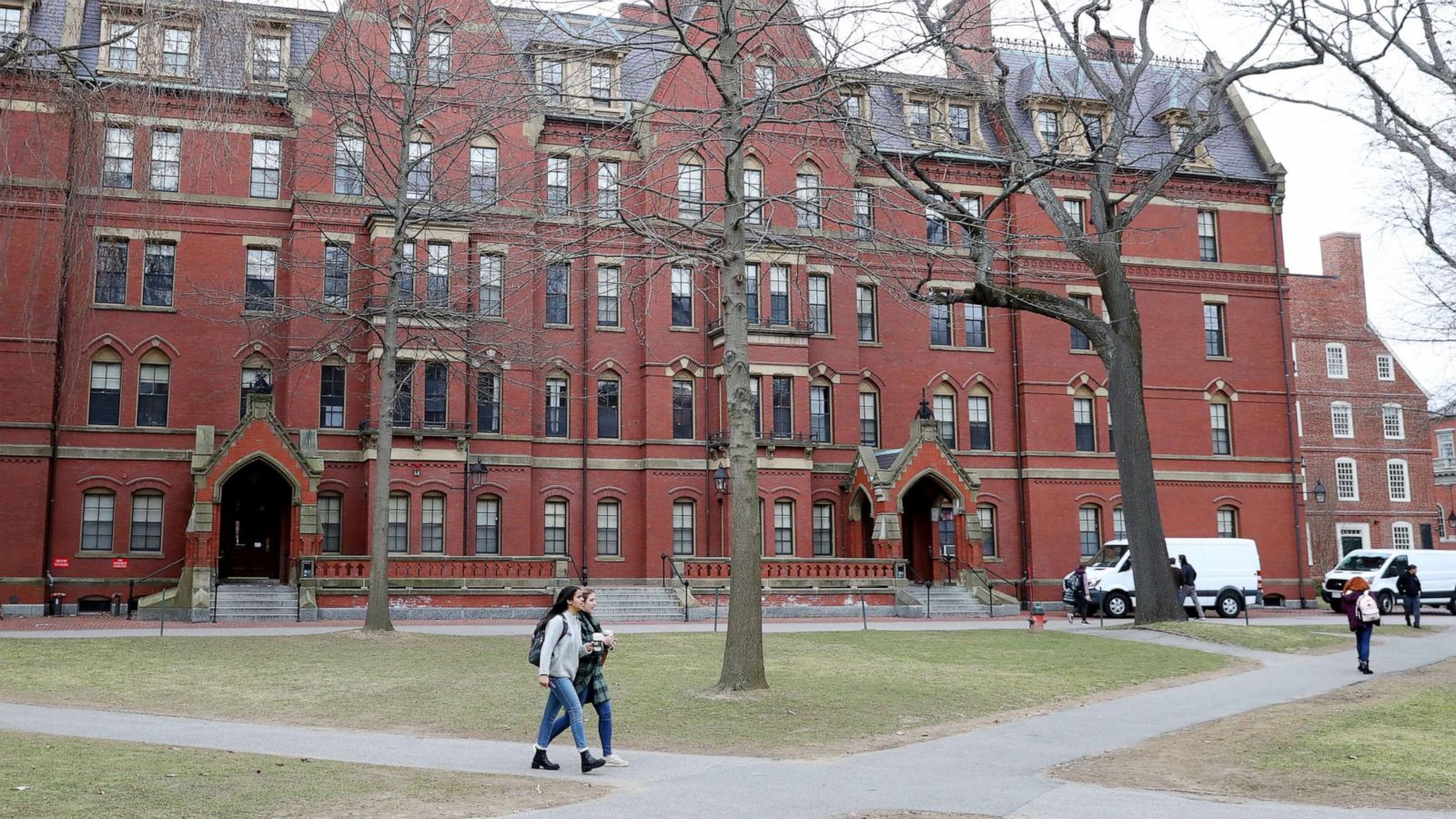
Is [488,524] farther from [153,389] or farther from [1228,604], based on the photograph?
[1228,604]

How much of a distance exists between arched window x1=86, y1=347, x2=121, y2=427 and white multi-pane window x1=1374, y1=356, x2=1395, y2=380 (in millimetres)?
53852

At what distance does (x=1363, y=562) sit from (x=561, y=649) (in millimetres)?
36777

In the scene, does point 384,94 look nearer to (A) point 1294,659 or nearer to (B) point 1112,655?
(B) point 1112,655

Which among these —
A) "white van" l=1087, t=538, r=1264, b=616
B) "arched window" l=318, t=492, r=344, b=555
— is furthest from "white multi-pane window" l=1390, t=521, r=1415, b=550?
"arched window" l=318, t=492, r=344, b=555

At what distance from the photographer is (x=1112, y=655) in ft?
73.7

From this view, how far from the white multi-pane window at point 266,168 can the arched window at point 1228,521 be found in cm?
3284

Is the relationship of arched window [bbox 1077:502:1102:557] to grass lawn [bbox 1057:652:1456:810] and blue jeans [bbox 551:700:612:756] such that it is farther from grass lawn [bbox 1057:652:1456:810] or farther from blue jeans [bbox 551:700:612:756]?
blue jeans [bbox 551:700:612:756]

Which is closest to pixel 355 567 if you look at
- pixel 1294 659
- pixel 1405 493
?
pixel 1294 659

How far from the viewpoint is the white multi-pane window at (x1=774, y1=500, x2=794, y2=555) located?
37781 mm

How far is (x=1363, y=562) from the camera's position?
40.4 meters

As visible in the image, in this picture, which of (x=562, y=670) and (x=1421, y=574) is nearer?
(x=562, y=670)

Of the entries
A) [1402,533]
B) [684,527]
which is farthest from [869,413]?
[1402,533]

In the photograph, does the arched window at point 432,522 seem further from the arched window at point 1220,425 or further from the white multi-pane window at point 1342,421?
the white multi-pane window at point 1342,421

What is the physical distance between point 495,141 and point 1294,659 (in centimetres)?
2568
